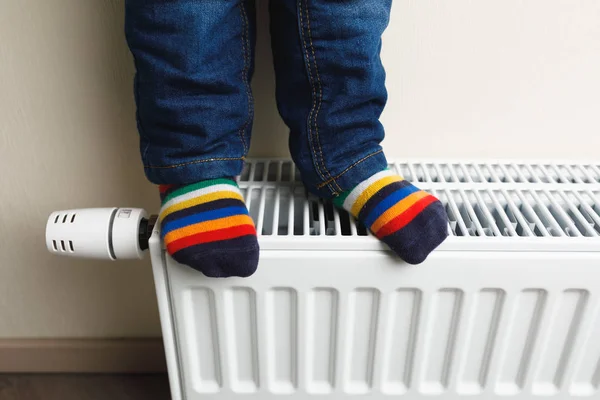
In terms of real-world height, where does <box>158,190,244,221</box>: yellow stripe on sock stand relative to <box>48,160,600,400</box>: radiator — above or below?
above

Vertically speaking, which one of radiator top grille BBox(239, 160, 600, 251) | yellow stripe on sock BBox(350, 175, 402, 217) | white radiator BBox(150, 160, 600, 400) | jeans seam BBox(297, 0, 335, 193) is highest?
jeans seam BBox(297, 0, 335, 193)

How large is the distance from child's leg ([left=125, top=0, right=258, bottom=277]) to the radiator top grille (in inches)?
1.6

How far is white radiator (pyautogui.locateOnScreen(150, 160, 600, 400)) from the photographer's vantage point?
421mm

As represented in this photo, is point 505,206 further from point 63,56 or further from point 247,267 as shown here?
point 63,56

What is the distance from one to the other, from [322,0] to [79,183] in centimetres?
36

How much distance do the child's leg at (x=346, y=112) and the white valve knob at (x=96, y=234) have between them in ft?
0.50

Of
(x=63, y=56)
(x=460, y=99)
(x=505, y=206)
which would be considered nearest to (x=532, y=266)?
(x=505, y=206)

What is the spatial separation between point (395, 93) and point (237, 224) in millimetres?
229

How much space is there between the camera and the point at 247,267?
40cm

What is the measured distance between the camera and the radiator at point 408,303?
1.38 feet

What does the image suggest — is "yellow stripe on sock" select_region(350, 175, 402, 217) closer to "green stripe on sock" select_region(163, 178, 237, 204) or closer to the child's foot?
the child's foot

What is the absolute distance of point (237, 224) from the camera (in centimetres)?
40

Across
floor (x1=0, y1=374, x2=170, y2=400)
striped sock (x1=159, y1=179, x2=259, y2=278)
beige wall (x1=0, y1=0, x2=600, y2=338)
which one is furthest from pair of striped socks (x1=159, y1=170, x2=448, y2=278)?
floor (x1=0, y1=374, x2=170, y2=400)

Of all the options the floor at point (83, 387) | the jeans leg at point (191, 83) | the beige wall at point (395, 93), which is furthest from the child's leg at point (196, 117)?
the floor at point (83, 387)
